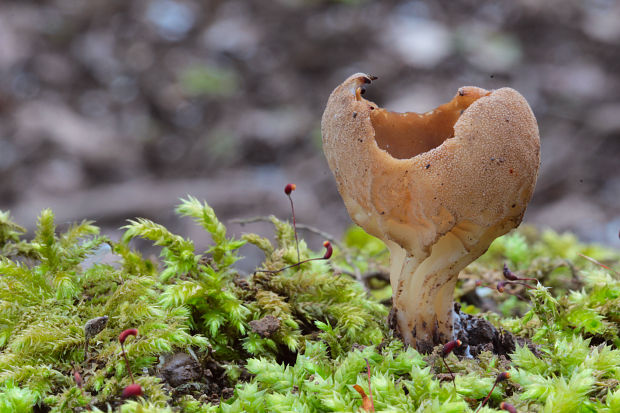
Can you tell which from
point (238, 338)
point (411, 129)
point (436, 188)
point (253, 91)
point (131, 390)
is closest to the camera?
point (131, 390)

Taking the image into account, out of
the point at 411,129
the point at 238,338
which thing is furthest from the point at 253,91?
the point at 238,338

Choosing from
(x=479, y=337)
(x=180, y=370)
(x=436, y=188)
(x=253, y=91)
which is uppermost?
(x=253, y=91)

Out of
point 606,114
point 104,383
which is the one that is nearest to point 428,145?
point 104,383

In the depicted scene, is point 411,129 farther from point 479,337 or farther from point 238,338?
point 238,338

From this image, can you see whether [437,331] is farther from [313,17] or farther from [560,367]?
[313,17]

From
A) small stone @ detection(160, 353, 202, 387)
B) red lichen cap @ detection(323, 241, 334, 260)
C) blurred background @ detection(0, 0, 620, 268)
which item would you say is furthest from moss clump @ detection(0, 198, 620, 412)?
blurred background @ detection(0, 0, 620, 268)

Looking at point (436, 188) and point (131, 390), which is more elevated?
point (436, 188)

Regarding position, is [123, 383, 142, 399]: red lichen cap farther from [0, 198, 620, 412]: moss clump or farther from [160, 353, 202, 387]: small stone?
[160, 353, 202, 387]: small stone
